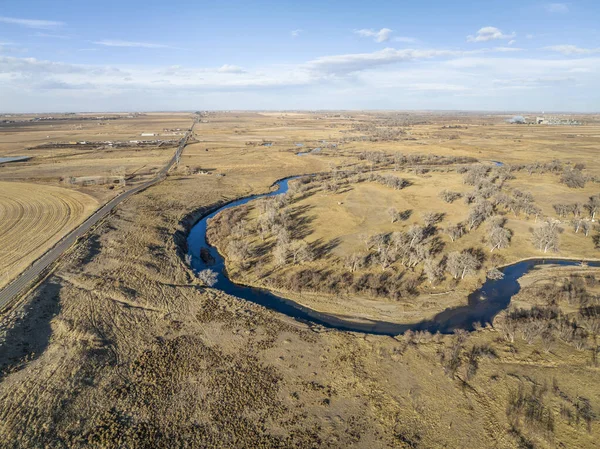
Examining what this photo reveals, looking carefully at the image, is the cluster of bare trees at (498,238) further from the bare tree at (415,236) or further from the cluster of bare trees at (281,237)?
the cluster of bare trees at (281,237)

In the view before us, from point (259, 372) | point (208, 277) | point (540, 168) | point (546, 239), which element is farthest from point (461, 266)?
point (540, 168)

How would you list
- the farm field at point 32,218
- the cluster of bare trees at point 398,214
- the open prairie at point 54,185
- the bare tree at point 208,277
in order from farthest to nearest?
the cluster of bare trees at point 398,214, the open prairie at point 54,185, the farm field at point 32,218, the bare tree at point 208,277

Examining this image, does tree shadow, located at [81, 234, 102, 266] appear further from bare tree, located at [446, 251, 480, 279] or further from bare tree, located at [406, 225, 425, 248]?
bare tree, located at [446, 251, 480, 279]

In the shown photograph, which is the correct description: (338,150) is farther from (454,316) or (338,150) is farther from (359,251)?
(454,316)

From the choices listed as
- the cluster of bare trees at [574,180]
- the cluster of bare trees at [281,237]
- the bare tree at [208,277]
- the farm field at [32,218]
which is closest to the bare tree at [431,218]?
the cluster of bare trees at [281,237]

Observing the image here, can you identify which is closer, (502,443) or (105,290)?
(502,443)

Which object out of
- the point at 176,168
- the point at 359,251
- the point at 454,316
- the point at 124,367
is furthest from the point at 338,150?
the point at 124,367

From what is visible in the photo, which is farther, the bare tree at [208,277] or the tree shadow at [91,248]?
the tree shadow at [91,248]
